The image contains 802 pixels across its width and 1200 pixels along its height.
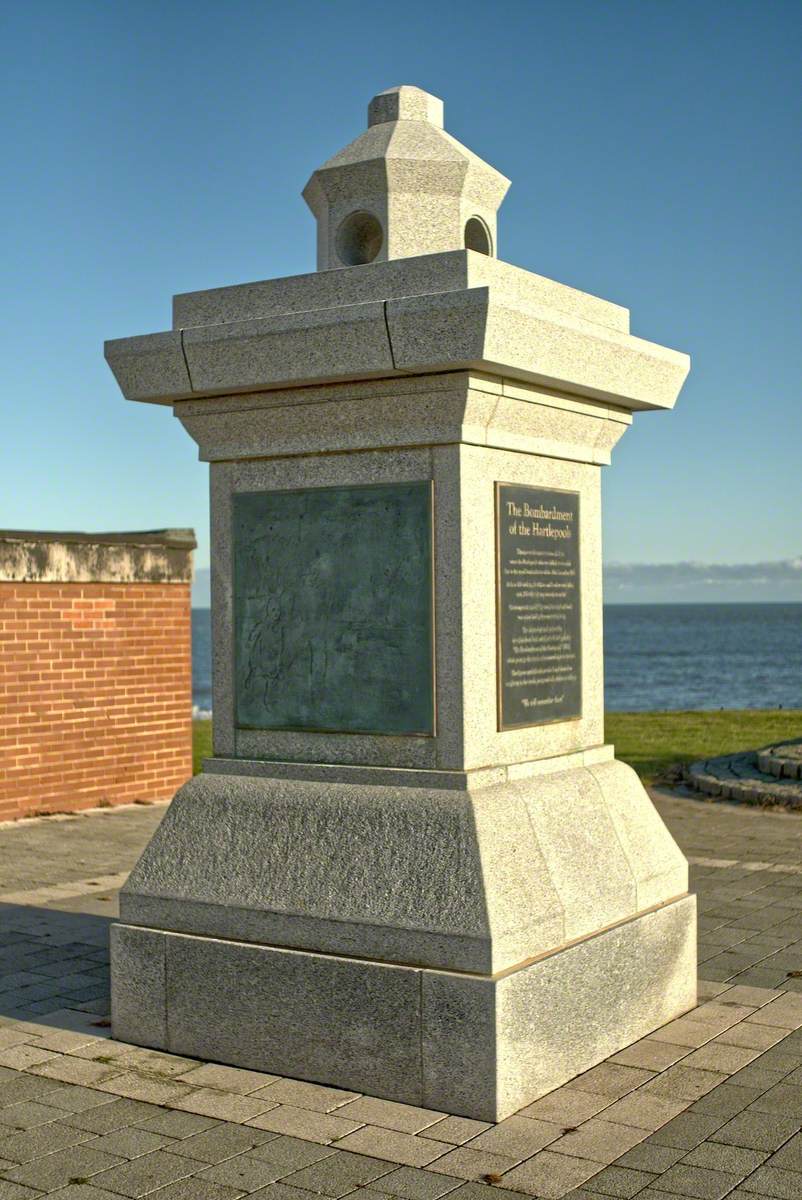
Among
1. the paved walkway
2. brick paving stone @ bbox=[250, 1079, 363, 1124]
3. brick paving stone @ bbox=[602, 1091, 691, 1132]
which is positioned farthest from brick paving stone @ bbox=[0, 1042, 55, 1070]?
brick paving stone @ bbox=[602, 1091, 691, 1132]

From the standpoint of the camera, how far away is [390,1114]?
4.78 m

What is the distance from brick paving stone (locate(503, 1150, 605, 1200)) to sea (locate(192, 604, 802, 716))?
110 feet

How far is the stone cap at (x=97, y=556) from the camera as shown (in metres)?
11.8

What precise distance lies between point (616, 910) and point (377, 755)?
121 cm

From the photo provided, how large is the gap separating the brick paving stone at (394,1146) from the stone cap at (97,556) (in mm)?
8069

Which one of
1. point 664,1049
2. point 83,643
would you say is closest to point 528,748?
point 664,1049

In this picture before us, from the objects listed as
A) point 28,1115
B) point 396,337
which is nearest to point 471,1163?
point 28,1115

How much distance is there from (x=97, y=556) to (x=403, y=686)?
777cm

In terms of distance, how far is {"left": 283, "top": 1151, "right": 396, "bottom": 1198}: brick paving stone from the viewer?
164 inches

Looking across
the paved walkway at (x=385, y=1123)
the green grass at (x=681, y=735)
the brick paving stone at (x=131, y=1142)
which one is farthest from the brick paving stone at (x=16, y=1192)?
the green grass at (x=681, y=735)

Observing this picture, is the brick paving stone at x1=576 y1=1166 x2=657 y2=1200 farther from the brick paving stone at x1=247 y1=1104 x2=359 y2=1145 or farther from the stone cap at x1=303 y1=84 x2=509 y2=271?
the stone cap at x1=303 y1=84 x2=509 y2=271

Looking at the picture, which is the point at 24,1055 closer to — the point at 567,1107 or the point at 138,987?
the point at 138,987

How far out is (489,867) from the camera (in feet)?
16.1

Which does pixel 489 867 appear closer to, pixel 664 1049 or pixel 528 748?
pixel 528 748
